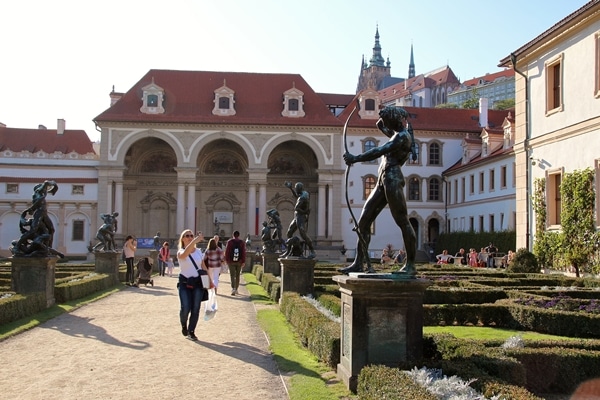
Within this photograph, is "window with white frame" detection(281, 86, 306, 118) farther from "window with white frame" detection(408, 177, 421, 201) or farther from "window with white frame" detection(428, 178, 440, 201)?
"window with white frame" detection(428, 178, 440, 201)

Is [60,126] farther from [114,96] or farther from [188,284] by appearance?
[188,284]

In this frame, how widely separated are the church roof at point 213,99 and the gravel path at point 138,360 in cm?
3695

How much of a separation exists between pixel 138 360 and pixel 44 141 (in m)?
47.3

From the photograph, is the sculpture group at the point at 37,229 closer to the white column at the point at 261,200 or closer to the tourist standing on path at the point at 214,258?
the tourist standing on path at the point at 214,258

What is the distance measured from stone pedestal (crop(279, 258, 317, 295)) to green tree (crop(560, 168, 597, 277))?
30.9ft

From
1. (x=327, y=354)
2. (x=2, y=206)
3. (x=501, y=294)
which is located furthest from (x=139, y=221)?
(x=327, y=354)

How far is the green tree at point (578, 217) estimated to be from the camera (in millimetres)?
19594

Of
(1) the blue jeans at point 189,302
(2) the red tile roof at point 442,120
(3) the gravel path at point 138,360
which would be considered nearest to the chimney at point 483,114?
(2) the red tile roof at point 442,120

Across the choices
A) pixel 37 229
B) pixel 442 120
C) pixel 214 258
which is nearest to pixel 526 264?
pixel 214 258

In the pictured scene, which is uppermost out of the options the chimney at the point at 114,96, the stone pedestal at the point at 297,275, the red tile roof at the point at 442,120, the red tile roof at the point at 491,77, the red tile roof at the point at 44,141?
the red tile roof at the point at 491,77

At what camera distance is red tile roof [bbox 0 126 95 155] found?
5072cm

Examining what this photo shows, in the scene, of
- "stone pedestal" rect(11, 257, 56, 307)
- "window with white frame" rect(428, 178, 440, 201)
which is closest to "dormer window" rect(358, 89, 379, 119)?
"window with white frame" rect(428, 178, 440, 201)

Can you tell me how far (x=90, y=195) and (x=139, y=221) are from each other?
504 cm

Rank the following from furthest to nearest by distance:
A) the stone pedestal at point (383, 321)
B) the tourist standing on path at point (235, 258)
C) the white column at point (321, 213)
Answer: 1. the white column at point (321, 213)
2. the tourist standing on path at point (235, 258)
3. the stone pedestal at point (383, 321)
